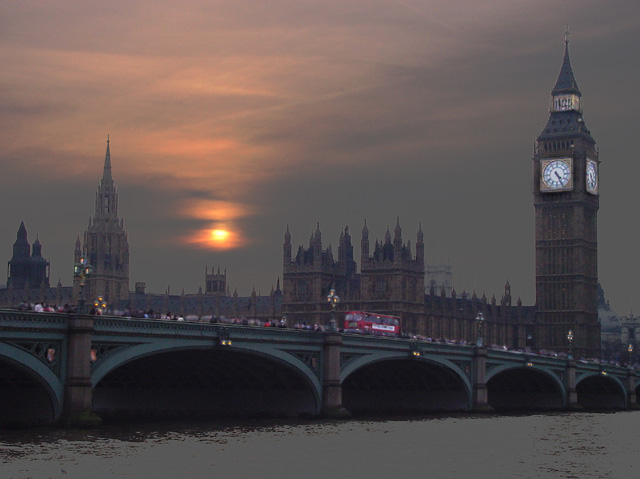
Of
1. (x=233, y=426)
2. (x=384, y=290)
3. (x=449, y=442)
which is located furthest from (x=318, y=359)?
(x=384, y=290)

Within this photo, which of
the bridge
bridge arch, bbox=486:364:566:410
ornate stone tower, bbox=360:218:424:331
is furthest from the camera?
ornate stone tower, bbox=360:218:424:331

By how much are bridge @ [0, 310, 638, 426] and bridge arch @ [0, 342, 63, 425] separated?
0.24 ft

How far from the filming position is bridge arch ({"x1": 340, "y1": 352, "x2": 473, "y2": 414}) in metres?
112

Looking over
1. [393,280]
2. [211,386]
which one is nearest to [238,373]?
[211,386]

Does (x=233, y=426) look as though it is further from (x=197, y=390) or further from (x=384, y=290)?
(x=384, y=290)

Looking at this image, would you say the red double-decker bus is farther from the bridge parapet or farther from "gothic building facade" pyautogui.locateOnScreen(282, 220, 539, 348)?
the bridge parapet

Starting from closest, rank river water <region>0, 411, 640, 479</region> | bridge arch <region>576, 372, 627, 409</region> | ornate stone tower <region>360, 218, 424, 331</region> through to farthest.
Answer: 1. river water <region>0, 411, 640, 479</region>
2. bridge arch <region>576, 372, 627, 409</region>
3. ornate stone tower <region>360, 218, 424, 331</region>

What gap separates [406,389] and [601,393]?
46.3 m

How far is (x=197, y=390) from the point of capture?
3755 inches

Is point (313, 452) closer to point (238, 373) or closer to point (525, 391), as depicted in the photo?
point (238, 373)

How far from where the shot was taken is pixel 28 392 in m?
74.1

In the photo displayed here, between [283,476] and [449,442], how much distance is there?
22.5 meters

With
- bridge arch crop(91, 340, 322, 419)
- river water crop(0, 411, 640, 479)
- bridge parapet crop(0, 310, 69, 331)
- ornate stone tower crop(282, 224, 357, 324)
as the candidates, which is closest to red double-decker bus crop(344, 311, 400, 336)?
bridge arch crop(91, 340, 322, 419)

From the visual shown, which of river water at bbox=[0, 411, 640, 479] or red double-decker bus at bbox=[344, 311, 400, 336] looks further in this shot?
red double-decker bus at bbox=[344, 311, 400, 336]
